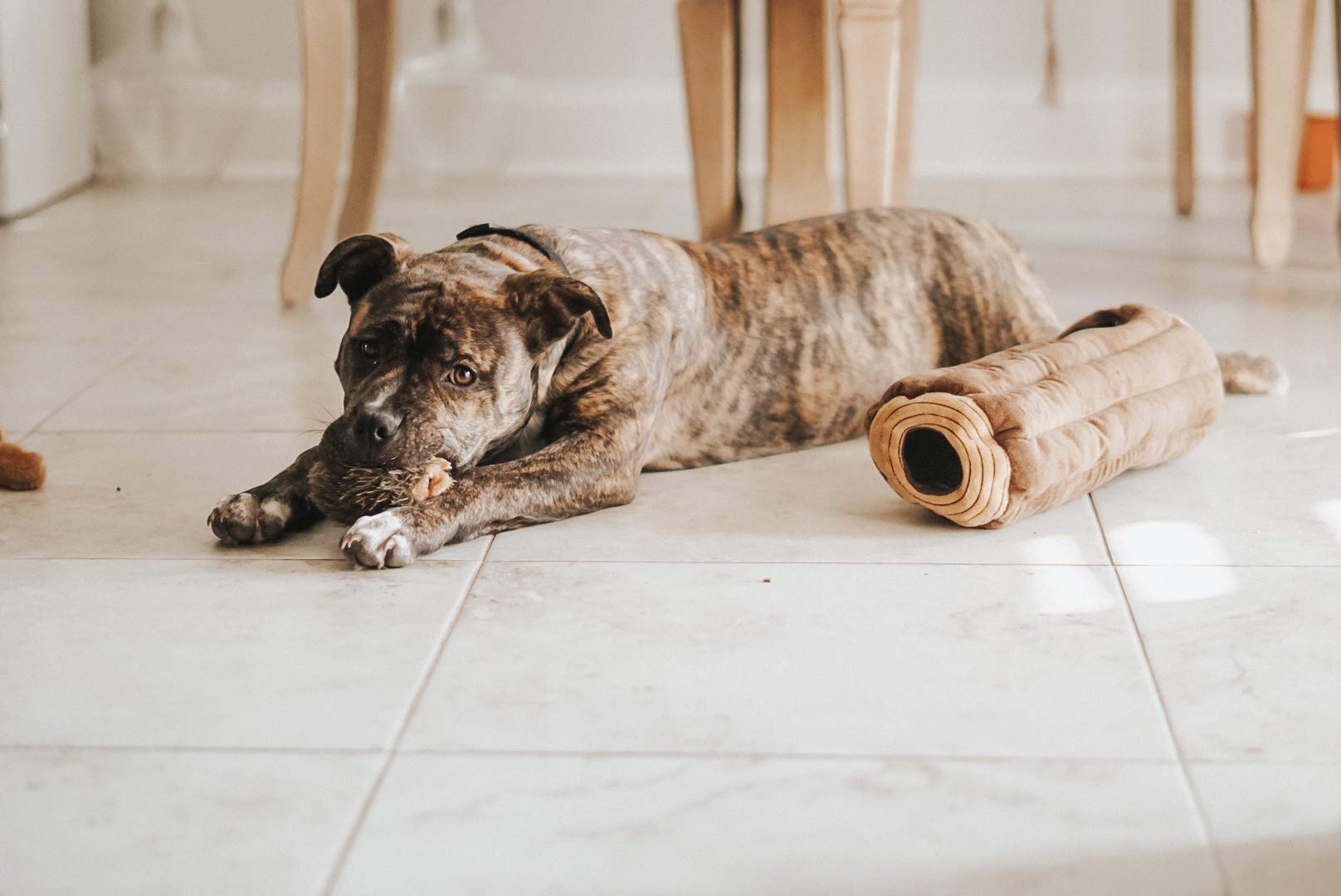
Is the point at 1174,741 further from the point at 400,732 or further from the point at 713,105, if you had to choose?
the point at 713,105

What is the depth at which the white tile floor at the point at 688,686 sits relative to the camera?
125cm

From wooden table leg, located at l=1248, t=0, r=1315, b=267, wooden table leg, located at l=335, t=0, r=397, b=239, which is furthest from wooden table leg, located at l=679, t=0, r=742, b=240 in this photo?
wooden table leg, located at l=1248, t=0, r=1315, b=267

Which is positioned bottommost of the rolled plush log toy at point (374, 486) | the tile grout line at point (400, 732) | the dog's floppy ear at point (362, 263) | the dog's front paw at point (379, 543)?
the tile grout line at point (400, 732)

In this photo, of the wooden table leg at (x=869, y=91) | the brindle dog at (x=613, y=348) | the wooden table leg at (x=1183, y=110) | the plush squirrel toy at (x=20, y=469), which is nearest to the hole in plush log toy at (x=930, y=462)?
the brindle dog at (x=613, y=348)

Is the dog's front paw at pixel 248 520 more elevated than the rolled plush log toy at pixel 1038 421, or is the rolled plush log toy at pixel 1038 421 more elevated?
the rolled plush log toy at pixel 1038 421

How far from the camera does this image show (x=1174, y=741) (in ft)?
4.69

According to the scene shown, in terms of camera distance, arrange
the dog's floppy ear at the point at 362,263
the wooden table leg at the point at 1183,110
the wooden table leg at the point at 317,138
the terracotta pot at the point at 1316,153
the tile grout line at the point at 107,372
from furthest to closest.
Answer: the terracotta pot at the point at 1316,153, the wooden table leg at the point at 1183,110, the wooden table leg at the point at 317,138, the tile grout line at the point at 107,372, the dog's floppy ear at the point at 362,263

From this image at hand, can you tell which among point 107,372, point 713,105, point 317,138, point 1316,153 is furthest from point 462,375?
point 1316,153

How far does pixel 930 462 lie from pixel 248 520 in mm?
884

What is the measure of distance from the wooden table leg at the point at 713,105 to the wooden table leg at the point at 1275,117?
113cm

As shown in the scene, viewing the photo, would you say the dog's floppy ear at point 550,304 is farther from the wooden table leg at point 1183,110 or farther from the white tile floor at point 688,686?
the wooden table leg at point 1183,110

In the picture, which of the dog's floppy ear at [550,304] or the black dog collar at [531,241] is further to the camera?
the black dog collar at [531,241]

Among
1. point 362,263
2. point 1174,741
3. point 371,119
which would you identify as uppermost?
point 371,119

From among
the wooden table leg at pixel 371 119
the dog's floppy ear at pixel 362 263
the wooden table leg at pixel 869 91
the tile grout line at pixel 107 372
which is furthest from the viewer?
the wooden table leg at pixel 371 119
